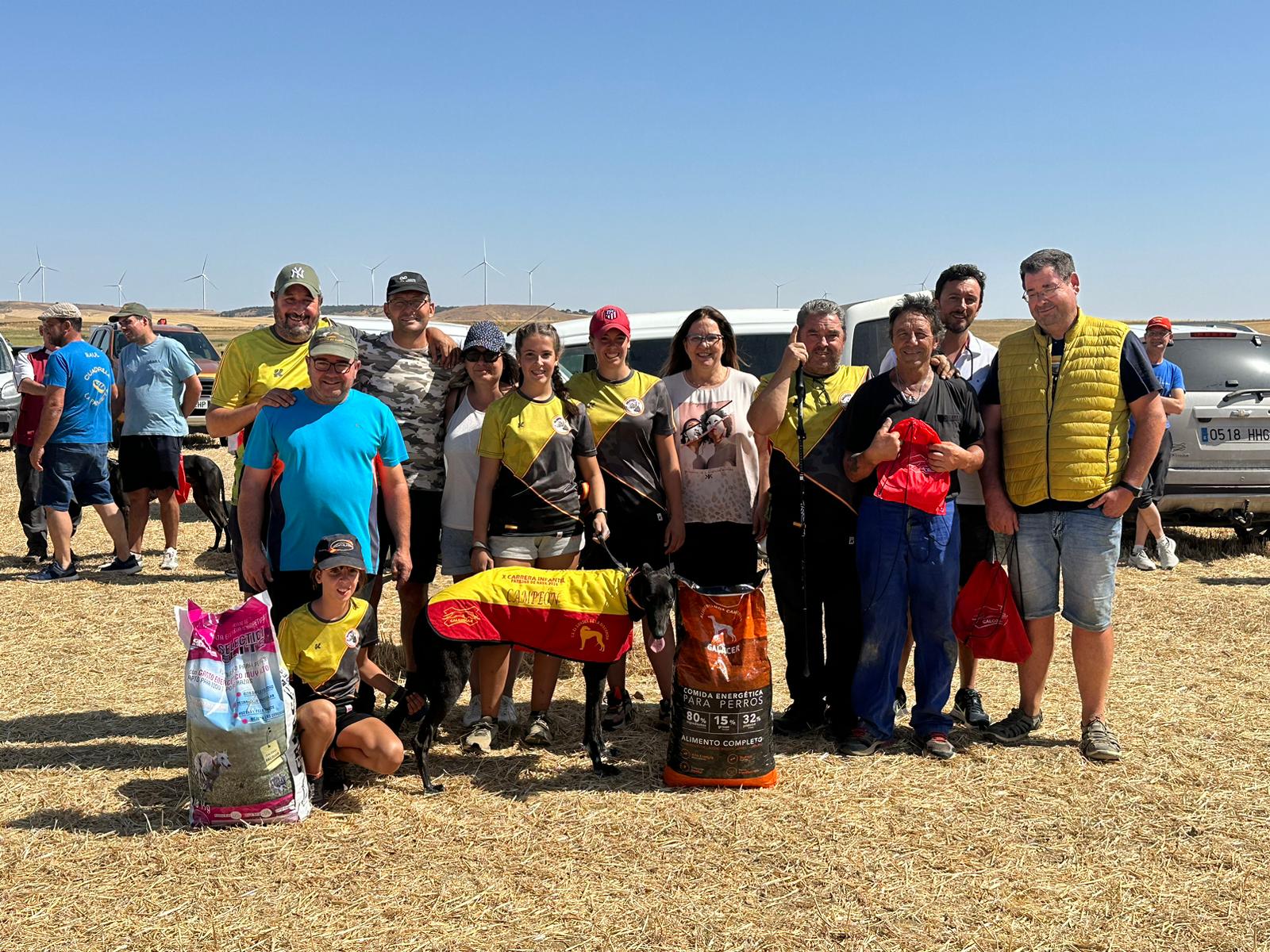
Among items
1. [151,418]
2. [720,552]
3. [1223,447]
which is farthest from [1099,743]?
[151,418]

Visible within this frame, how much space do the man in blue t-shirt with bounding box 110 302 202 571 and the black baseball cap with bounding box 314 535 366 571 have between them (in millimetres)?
4832

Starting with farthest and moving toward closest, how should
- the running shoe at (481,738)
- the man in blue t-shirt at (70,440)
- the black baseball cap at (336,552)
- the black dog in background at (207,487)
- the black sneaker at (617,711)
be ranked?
the black dog in background at (207,487) → the man in blue t-shirt at (70,440) → the black sneaker at (617,711) → the running shoe at (481,738) → the black baseball cap at (336,552)

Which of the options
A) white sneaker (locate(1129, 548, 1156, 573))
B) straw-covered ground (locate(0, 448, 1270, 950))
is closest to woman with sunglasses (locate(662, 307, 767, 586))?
straw-covered ground (locate(0, 448, 1270, 950))

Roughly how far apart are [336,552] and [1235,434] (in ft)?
22.4

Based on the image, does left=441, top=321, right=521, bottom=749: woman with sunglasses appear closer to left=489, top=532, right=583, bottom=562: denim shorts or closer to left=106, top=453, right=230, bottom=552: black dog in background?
left=489, top=532, right=583, bottom=562: denim shorts

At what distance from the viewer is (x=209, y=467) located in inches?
363

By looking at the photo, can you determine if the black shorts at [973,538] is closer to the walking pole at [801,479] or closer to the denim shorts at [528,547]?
the walking pole at [801,479]

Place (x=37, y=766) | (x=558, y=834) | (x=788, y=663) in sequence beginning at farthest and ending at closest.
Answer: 1. (x=788, y=663)
2. (x=37, y=766)
3. (x=558, y=834)

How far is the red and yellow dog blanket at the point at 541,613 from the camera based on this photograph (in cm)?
396

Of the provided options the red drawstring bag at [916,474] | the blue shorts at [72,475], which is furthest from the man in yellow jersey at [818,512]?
the blue shorts at [72,475]

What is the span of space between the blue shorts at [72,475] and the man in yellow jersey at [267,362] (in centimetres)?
442

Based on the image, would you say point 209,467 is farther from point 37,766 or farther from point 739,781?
point 739,781

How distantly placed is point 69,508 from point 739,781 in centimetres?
656

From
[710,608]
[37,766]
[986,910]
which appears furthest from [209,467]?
[986,910]
